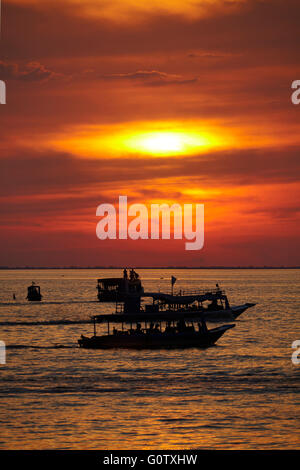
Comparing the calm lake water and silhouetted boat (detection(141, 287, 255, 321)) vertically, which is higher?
silhouetted boat (detection(141, 287, 255, 321))

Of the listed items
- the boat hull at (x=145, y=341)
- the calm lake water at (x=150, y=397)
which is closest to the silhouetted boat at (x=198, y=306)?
the calm lake water at (x=150, y=397)

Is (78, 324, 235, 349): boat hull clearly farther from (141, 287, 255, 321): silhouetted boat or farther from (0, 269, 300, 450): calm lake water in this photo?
(141, 287, 255, 321): silhouetted boat

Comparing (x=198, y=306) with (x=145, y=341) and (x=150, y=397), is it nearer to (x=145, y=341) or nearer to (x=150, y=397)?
(x=145, y=341)

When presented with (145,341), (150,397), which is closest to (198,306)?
(145,341)

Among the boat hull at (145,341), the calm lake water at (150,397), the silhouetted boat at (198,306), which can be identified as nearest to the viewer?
the calm lake water at (150,397)

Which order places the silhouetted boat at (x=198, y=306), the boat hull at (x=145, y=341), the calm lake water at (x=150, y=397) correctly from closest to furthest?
the calm lake water at (x=150, y=397) → the boat hull at (x=145, y=341) → the silhouetted boat at (x=198, y=306)

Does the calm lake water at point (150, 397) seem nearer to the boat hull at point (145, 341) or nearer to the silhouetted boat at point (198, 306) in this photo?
the boat hull at point (145, 341)

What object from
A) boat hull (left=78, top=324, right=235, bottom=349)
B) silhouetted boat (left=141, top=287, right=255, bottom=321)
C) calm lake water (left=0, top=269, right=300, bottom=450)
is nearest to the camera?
calm lake water (left=0, top=269, right=300, bottom=450)

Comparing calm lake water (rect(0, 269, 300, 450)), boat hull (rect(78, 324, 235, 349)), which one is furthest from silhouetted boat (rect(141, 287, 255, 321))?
boat hull (rect(78, 324, 235, 349))

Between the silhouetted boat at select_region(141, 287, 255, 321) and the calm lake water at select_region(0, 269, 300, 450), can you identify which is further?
the silhouetted boat at select_region(141, 287, 255, 321)

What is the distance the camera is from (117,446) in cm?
3475

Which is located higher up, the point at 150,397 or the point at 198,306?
the point at 198,306
